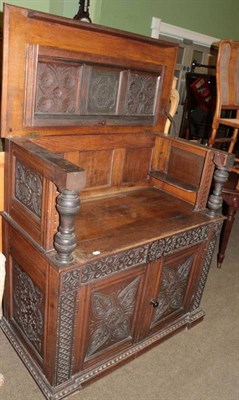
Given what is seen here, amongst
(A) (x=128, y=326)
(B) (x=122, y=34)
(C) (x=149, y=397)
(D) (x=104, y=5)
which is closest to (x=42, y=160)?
(B) (x=122, y=34)

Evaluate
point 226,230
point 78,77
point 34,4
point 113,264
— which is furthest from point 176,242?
point 34,4

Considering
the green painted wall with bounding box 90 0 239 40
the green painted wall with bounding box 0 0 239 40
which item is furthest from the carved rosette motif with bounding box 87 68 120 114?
the green painted wall with bounding box 90 0 239 40

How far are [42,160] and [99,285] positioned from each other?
0.51m

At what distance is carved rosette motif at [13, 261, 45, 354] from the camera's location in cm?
132

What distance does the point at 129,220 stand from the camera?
1.48m

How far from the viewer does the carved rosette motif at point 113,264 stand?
120cm

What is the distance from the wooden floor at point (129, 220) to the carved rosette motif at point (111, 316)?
0.19 m

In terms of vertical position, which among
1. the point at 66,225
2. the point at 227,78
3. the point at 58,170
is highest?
A: the point at 227,78

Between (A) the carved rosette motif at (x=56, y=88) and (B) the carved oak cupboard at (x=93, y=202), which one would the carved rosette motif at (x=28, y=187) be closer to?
(B) the carved oak cupboard at (x=93, y=202)

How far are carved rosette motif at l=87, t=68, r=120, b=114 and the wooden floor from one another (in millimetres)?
430

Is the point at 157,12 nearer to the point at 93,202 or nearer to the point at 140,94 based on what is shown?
the point at 140,94

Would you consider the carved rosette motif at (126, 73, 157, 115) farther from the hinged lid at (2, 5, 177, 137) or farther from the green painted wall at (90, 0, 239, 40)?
the green painted wall at (90, 0, 239, 40)

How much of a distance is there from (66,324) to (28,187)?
511 mm

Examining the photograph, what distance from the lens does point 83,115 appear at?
4.90 ft
